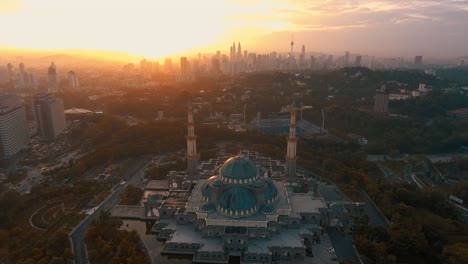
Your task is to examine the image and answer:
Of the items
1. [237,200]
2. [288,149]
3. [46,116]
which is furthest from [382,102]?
[46,116]

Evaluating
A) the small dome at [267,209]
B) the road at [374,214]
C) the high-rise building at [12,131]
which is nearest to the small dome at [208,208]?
the small dome at [267,209]

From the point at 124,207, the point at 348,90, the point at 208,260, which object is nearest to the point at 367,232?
the point at 208,260

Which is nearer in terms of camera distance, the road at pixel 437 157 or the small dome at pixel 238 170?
the small dome at pixel 238 170

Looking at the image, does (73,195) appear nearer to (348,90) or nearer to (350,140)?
(350,140)

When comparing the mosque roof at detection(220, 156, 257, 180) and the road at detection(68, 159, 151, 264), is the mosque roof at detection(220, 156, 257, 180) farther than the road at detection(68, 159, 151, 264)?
Yes

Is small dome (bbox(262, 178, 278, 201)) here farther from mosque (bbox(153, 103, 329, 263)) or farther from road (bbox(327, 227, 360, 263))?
road (bbox(327, 227, 360, 263))

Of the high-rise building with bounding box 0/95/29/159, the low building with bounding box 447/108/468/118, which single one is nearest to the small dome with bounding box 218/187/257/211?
the high-rise building with bounding box 0/95/29/159

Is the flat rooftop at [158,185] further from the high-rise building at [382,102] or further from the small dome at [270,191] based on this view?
the high-rise building at [382,102]
